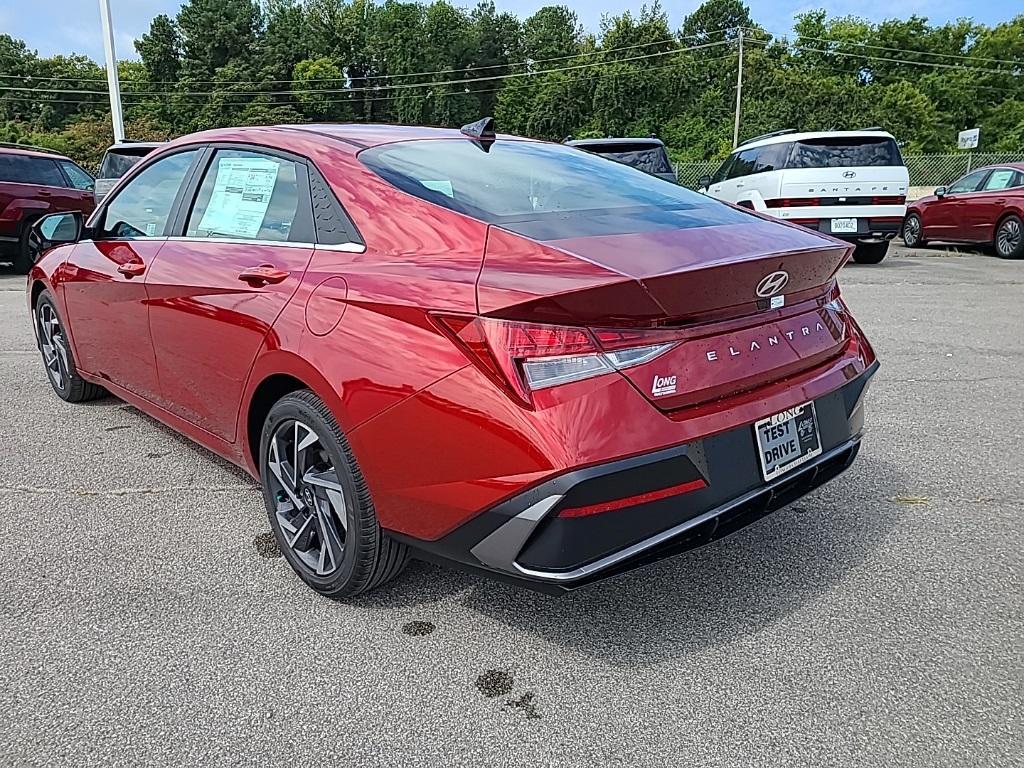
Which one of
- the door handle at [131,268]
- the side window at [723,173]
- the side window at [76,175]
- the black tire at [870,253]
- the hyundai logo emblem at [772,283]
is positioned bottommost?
the black tire at [870,253]

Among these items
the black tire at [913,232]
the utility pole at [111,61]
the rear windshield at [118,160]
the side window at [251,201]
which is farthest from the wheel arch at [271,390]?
the utility pole at [111,61]

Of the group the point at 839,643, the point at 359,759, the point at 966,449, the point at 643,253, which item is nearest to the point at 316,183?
the point at 643,253

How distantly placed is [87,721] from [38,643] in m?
0.48

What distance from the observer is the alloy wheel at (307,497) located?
8.38 feet

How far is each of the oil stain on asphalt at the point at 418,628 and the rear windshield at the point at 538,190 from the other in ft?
4.07

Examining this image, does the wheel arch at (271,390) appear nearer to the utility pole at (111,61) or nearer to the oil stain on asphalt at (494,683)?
the oil stain on asphalt at (494,683)

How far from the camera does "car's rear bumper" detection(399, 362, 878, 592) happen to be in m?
1.94

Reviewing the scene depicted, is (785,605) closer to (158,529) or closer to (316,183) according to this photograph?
(316,183)

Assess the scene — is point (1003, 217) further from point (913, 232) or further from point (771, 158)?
point (771, 158)

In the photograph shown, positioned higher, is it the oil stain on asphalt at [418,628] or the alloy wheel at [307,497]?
the alloy wheel at [307,497]

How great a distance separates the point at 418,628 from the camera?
98.2 inches

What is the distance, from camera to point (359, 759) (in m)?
1.94

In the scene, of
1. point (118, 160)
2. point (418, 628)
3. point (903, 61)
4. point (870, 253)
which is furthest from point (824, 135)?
point (903, 61)

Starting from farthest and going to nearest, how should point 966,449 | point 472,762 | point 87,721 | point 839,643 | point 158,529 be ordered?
point 966,449 < point 158,529 < point 839,643 < point 87,721 < point 472,762
